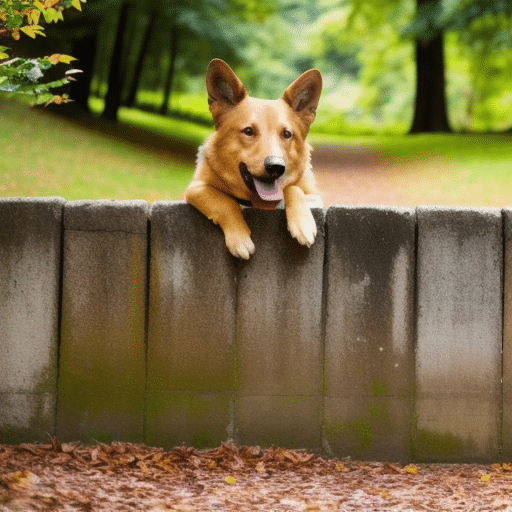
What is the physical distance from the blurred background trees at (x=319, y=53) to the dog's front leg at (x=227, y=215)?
11984mm

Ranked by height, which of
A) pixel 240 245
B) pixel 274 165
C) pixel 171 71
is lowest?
pixel 240 245

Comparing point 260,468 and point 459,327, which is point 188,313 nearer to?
point 260,468

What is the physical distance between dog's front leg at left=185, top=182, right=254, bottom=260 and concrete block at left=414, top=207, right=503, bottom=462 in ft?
3.09

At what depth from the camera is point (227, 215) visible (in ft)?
12.8

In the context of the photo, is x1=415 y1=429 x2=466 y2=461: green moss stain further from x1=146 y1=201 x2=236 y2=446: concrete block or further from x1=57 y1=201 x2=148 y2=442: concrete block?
x1=57 y1=201 x2=148 y2=442: concrete block

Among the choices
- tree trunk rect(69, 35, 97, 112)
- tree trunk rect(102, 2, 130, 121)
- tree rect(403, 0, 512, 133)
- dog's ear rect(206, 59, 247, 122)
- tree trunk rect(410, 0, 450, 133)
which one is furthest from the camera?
tree trunk rect(410, 0, 450, 133)

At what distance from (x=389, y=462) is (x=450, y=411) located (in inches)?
16.9

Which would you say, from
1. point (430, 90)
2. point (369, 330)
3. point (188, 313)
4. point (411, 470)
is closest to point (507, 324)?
point (369, 330)

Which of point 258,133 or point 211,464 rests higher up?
point 258,133

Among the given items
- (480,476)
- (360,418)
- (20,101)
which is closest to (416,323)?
(360,418)

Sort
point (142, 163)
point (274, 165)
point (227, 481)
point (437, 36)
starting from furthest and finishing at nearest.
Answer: point (437, 36), point (142, 163), point (274, 165), point (227, 481)

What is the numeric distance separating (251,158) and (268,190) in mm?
203

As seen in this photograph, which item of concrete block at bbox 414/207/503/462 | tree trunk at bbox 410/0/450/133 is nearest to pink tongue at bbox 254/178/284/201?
concrete block at bbox 414/207/503/462

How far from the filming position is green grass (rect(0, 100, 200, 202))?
11711 mm
